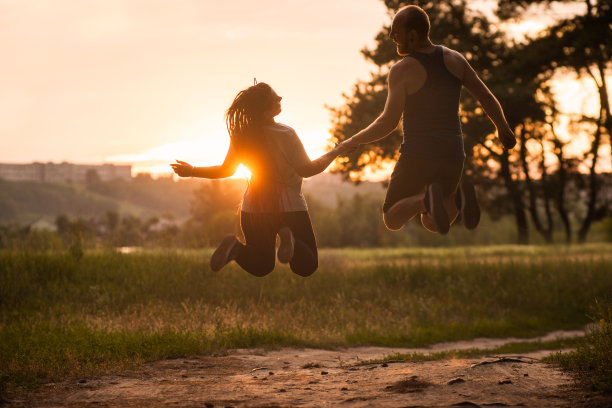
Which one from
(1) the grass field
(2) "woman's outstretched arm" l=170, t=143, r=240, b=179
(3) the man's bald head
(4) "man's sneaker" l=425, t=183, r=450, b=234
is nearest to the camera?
(4) "man's sneaker" l=425, t=183, r=450, b=234

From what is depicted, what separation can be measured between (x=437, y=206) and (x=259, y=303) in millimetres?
13872

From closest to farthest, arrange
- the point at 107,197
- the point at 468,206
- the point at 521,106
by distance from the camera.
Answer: the point at 468,206, the point at 521,106, the point at 107,197

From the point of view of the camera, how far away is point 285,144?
6492mm

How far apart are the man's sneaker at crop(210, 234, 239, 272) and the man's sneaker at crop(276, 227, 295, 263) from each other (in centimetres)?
51

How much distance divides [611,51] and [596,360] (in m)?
18.2

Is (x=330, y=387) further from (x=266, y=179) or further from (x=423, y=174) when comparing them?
(x=423, y=174)

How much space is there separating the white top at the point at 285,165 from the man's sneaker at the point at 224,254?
38cm

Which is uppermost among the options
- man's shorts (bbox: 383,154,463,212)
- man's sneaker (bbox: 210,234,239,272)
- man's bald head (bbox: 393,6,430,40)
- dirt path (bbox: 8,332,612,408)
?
man's bald head (bbox: 393,6,430,40)

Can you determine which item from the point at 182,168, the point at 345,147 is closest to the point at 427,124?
the point at 345,147

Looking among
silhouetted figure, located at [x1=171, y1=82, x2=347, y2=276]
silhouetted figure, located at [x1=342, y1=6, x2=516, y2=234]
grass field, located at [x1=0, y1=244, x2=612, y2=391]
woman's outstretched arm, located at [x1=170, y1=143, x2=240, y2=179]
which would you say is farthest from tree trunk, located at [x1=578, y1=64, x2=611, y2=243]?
woman's outstretched arm, located at [x1=170, y1=143, x2=240, y2=179]

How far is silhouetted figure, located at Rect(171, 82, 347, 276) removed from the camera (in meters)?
6.49

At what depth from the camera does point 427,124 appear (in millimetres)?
5867

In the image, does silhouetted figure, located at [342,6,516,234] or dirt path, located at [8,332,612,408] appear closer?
silhouetted figure, located at [342,6,516,234]

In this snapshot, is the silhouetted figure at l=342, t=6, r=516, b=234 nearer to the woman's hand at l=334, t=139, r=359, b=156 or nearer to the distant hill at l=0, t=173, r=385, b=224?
the woman's hand at l=334, t=139, r=359, b=156
